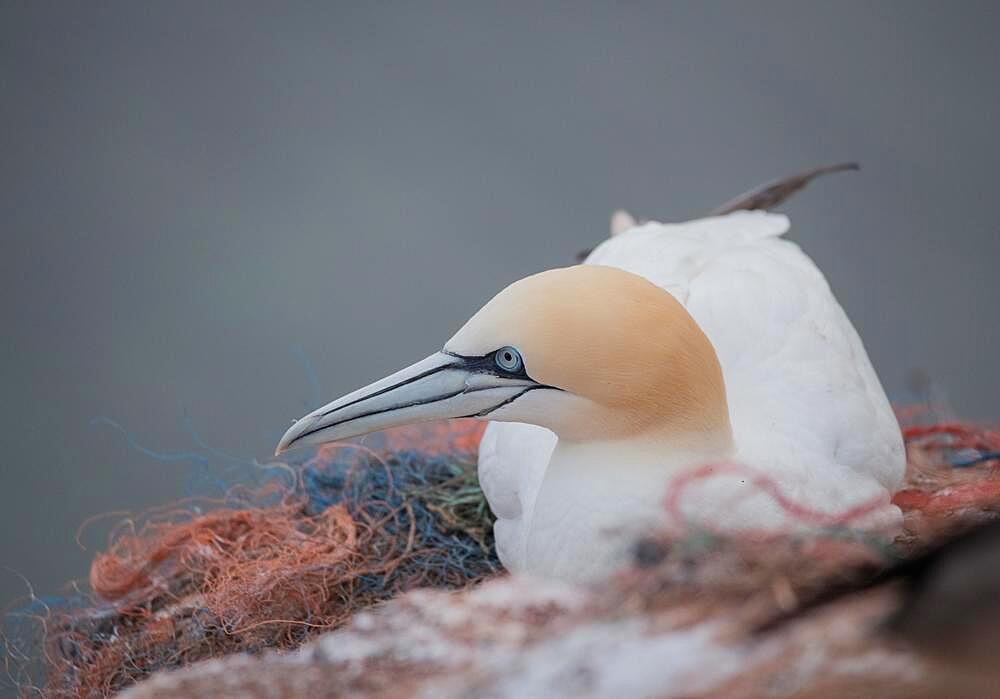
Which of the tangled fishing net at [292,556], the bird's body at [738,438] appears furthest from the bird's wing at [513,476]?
the tangled fishing net at [292,556]

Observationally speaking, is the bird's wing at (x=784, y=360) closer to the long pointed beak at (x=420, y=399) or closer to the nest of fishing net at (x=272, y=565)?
the long pointed beak at (x=420, y=399)

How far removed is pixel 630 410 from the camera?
5.46 feet

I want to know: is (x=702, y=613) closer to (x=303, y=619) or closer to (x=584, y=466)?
(x=584, y=466)

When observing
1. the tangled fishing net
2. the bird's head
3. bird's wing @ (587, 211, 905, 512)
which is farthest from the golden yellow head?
the tangled fishing net

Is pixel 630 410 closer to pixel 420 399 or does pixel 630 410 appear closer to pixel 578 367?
pixel 578 367

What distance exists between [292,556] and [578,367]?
908mm

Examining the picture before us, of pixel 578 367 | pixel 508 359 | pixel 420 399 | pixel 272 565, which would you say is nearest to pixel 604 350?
pixel 578 367

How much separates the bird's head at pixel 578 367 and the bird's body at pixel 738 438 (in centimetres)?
6

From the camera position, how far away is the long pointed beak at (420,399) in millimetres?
1712

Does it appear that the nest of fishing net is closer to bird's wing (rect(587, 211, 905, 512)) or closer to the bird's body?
the bird's body

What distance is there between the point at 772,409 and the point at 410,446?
1.09 meters

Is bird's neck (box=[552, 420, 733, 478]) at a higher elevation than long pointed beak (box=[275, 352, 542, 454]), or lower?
lower

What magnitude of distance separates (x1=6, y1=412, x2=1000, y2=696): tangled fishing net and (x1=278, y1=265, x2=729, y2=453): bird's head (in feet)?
1.58

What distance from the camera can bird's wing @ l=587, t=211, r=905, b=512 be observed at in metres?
1.94
